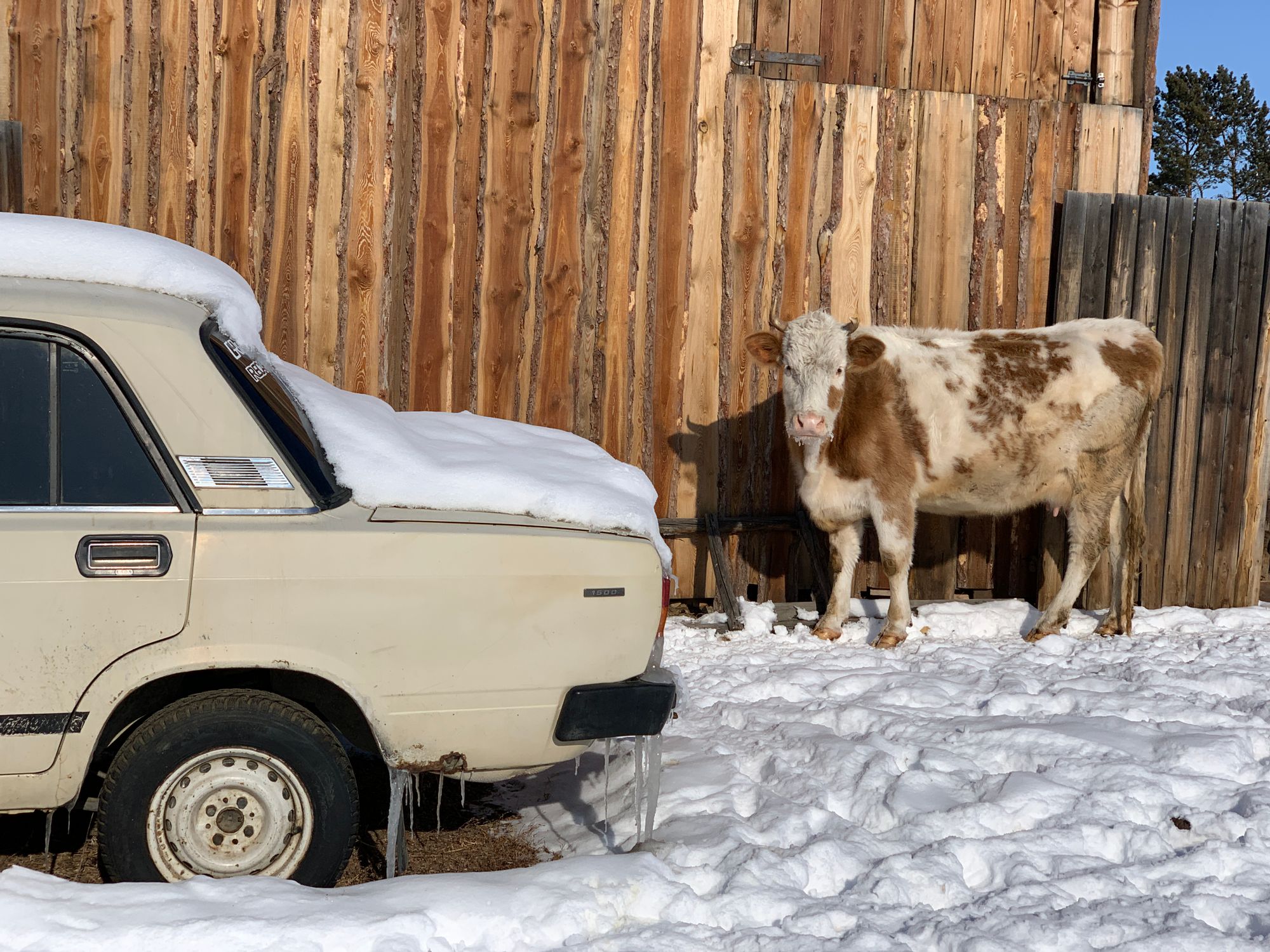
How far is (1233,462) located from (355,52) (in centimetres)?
671

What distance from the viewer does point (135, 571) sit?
336cm

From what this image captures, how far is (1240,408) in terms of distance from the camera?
8.21 meters

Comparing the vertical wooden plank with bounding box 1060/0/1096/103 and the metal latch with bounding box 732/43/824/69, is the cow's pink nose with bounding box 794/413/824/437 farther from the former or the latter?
the vertical wooden plank with bounding box 1060/0/1096/103

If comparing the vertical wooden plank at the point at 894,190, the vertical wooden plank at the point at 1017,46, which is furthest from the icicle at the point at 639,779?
the vertical wooden plank at the point at 1017,46

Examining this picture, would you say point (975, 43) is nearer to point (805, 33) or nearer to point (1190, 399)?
point (805, 33)

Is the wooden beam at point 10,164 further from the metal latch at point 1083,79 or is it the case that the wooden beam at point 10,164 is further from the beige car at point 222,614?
the metal latch at point 1083,79

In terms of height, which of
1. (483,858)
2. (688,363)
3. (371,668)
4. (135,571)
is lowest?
(483,858)

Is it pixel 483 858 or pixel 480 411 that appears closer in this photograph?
pixel 483 858

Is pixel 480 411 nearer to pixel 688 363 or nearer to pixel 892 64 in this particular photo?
pixel 688 363

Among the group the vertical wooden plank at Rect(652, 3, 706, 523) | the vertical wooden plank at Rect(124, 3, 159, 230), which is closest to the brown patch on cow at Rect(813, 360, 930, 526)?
the vertical wooden plank at Rect(652, 3, 706, 523)

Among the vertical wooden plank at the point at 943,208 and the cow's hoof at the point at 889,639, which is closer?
the cow's hoof at the point at 889,639

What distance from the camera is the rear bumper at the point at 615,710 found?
3.71 meters

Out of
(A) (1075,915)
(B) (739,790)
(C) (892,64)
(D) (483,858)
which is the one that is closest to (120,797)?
(D) (483,858)

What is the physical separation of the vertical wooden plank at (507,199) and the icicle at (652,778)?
13.1ft
